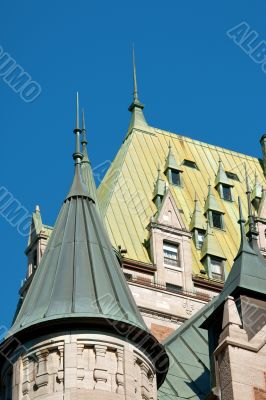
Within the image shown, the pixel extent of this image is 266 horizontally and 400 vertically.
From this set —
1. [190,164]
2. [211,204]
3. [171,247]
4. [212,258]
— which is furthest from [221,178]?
[171,247]

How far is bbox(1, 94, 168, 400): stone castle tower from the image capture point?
30.4 metres

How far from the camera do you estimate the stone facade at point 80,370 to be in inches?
1186

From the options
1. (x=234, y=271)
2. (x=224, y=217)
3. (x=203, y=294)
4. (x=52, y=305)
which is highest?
(x=224, y=217)

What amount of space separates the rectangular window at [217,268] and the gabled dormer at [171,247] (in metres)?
1.22

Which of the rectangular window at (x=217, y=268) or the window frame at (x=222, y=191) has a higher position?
the window frame at (x=222, y=191)

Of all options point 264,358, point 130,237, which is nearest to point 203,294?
point 130,237

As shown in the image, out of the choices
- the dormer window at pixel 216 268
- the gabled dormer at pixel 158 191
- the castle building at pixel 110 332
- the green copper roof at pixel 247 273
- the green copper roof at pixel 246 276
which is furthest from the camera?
the gabled dormer at pixel 158 191

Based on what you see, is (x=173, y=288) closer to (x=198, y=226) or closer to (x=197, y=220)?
(x=198, y=226)

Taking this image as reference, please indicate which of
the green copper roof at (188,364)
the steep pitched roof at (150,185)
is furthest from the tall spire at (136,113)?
the green copper roof at (188,364)

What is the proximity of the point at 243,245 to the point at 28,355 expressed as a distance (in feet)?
31.1

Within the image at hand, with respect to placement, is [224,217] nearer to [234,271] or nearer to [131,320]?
[234,271]

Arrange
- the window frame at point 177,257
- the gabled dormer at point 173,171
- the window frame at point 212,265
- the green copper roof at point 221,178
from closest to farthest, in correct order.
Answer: the window frame at point 177,257, the window frame at point 212,265, the gabled dormer at point 173,171, the green copper roof at point 221,178

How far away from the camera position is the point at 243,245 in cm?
3866

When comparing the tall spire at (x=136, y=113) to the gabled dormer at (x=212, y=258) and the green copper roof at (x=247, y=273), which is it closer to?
the gabled dormer at (x=212, y=258)
